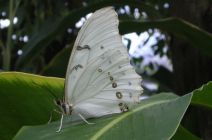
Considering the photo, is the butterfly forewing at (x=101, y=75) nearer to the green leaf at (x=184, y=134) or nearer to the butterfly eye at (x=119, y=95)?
the butterfly eye at (x=119, y=95)

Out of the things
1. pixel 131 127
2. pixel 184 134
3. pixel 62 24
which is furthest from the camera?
pixel 62 24

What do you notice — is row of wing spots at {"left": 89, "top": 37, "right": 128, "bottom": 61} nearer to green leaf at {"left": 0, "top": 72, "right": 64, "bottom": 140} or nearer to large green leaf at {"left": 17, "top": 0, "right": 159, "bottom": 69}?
green leaf at {"left": 0, "top": 72, "right": 64, "bottom": 140}

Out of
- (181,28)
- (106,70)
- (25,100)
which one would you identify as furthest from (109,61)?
(181,28)

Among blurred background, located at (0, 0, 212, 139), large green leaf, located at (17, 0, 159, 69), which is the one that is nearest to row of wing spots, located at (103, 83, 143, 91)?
blurred background, located at (0, 0, 212, 139)

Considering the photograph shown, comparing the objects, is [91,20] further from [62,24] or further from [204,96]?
[62,24]

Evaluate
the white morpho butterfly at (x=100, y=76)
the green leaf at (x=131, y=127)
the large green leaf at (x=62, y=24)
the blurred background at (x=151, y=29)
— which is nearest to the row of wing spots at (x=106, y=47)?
the white morpho butterfly at (x=100, y=76)

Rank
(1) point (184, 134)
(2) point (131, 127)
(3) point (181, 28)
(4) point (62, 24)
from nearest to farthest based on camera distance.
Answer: (2) point (131, 127)
(1) point (184, 134)
(3) point (181, 28)
(4) point (62, 24)
